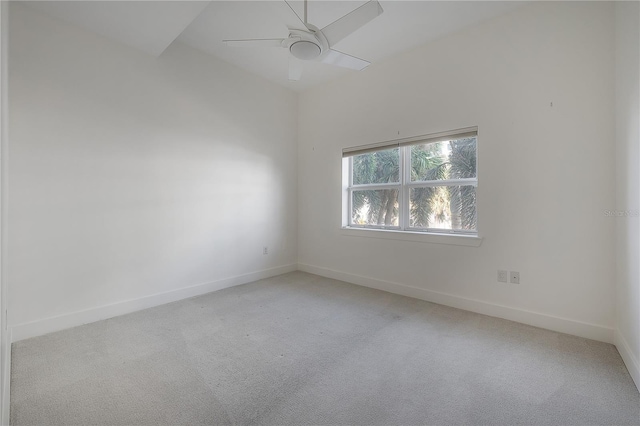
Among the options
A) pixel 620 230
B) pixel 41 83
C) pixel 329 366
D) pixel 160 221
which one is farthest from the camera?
pixel 160 221

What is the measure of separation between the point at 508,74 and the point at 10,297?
4.71 metres

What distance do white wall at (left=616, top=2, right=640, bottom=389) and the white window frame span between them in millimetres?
1006

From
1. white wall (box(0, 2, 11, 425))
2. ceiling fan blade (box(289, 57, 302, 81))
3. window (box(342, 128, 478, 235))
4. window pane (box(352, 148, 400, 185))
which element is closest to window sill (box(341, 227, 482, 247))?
window (box(342, 128, 478, 235))

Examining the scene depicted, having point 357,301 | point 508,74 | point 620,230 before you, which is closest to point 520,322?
point 620,230

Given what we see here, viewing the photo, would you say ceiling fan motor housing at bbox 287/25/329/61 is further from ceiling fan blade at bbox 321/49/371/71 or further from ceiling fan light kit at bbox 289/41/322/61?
ceiling fan blade at bbox 321/49/371/71

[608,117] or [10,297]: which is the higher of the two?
[608,117]

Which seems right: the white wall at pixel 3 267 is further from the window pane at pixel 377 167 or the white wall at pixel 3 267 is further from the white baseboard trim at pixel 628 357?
the white baseboard trim at pixel 628 357

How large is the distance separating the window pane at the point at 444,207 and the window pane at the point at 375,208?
251mm

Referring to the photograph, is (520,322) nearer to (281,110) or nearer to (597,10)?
(597,10)

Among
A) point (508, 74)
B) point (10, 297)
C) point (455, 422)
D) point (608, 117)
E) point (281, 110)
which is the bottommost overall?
point (455, 422)

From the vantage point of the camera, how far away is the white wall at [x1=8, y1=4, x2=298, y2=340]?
2330 mm

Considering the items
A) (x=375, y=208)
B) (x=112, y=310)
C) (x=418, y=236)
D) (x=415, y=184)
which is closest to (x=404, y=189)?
(x=415, y=184)

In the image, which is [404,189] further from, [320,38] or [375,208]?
[320,38]

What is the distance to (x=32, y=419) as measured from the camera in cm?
146
